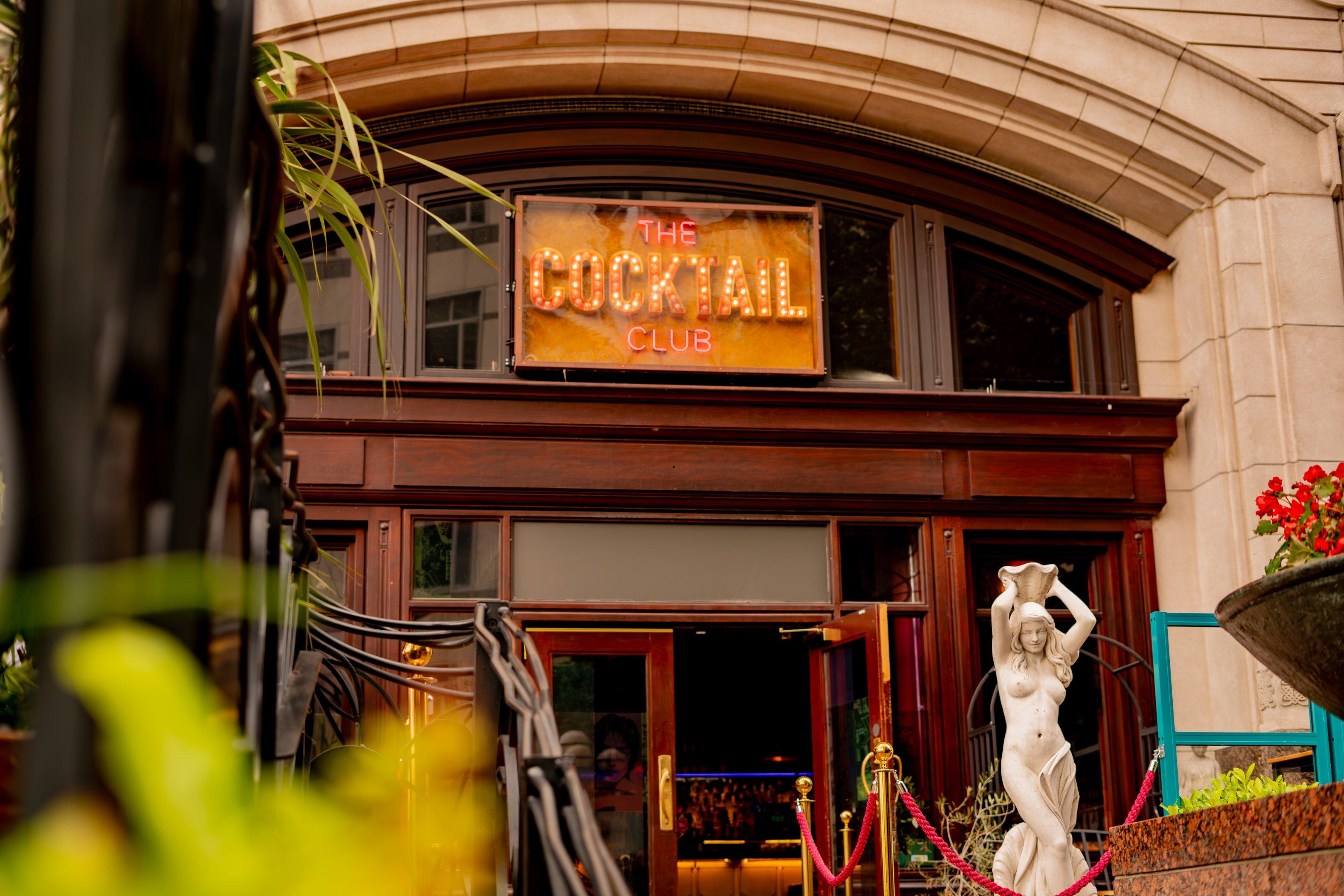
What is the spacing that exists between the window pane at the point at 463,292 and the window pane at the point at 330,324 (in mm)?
629

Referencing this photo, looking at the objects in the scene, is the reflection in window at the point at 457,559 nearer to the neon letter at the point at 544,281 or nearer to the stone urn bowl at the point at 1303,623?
the neon letter at the point at 544,281

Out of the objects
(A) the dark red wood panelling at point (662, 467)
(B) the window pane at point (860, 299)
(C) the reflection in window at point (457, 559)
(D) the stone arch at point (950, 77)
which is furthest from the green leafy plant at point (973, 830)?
(D) the stone arch at point (950, 77)

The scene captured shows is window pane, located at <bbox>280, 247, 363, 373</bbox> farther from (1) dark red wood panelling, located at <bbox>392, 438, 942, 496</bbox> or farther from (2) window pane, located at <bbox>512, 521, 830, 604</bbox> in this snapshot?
(2) window pane, located at <bbox>512, 521, 830, 604</bbox>

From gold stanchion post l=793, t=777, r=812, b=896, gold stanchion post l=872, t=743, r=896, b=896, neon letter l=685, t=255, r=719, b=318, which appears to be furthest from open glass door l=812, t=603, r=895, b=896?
neon letter l=685, t=255, r=719, b=318

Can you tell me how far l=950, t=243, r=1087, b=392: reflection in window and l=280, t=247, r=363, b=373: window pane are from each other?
524cm

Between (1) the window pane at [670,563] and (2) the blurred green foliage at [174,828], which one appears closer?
(2) the blurred green foliage at [174,828]

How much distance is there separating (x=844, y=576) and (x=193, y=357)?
1041 centimetres

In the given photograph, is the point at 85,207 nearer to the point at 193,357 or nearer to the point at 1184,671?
the point at 193,357

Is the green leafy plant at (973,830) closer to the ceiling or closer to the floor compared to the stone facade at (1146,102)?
closer to the floor

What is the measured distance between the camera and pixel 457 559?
10617 millimetres

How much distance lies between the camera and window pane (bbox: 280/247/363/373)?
36.1ft

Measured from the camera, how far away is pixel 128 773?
16.4 inches

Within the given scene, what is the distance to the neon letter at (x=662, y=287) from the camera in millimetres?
11352

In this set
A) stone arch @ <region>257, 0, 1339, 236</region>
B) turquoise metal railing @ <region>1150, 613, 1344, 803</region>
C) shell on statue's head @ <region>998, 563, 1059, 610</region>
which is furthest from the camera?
stone arch @ <region>257, 0, 1339, 236</region>
